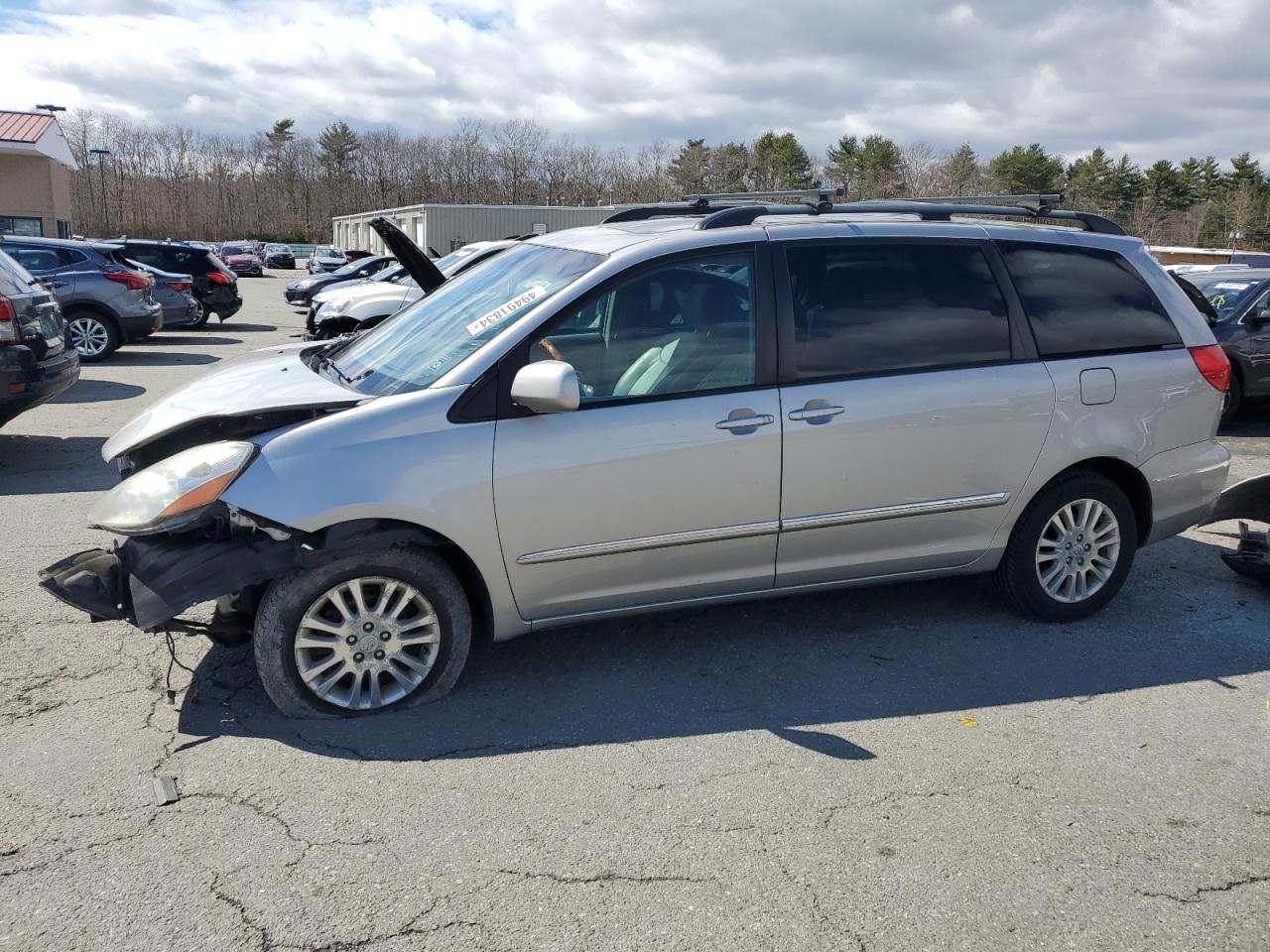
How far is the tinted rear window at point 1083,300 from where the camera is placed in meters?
4.78

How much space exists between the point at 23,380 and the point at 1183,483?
7775 mm

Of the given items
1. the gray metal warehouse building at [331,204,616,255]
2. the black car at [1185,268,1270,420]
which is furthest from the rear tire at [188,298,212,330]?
the gray metal warehouse building at [331,204,616,255]

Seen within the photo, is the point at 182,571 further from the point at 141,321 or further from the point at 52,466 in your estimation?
the point at 141,321

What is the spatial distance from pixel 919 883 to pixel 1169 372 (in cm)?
308

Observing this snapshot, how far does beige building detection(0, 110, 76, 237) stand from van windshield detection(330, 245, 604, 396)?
3488 cm

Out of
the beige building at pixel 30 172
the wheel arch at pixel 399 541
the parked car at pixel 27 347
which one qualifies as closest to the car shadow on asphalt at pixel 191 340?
the parked car at pixel 27 347

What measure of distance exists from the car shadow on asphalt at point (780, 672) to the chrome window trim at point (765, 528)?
0.60 metres

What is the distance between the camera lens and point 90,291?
1474 cm

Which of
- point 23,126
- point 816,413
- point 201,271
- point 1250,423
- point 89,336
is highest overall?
point 23,126

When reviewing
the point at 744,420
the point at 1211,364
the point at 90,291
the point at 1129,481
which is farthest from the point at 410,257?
the point at 90,291

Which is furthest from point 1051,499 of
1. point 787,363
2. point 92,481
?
point 92,481

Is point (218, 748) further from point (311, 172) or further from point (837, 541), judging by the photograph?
point (311, 172)

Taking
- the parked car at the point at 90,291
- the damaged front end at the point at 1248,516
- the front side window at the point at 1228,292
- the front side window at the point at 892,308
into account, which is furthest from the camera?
the parked car at the point at 90,291

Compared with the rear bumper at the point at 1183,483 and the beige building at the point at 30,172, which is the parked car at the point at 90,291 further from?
the beige building at the point at 30,172
